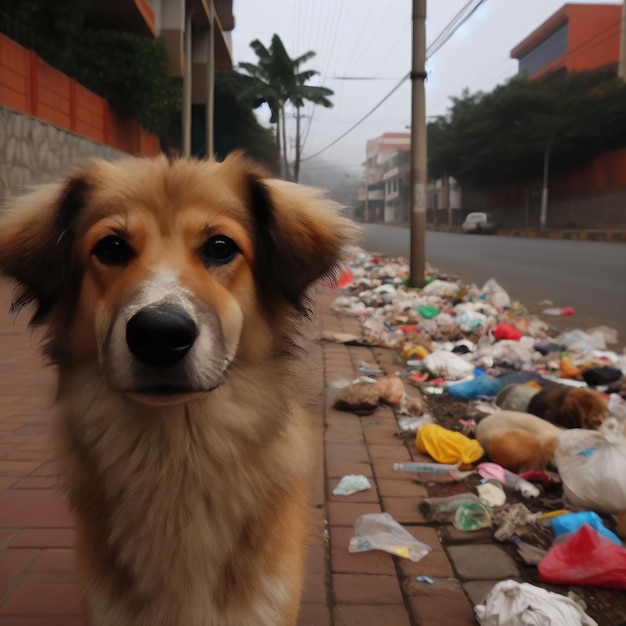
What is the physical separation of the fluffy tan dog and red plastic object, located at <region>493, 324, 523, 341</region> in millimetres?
2598

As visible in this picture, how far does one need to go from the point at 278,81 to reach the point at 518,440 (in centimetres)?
3465

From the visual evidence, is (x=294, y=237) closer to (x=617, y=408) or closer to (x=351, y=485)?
(x=351, y=485)

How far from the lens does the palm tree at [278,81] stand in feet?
107

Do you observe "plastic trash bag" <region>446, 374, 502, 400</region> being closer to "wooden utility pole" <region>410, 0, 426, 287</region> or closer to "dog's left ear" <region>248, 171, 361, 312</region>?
"dog's left ear" <region>248, 171, 361, 312</region>

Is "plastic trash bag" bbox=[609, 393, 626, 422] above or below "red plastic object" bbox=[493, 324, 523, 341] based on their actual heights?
below

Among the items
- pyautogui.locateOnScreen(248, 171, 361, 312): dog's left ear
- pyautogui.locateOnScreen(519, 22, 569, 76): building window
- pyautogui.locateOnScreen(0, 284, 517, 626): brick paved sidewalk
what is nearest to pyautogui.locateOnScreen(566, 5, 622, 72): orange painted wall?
pyautogui.locateOnScreen(519, 22, 569, 76): building window

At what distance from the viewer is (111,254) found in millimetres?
1705

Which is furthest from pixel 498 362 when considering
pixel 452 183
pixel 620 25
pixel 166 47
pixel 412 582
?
pixel 452 183

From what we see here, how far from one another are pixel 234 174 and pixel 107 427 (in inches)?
32.1

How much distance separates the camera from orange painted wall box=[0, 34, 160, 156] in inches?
427

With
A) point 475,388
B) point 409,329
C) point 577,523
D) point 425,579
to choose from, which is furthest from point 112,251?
point 409,329

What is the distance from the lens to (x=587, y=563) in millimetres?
2293

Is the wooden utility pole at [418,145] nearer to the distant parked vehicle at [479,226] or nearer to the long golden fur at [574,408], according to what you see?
the long golden fur at [574,408]

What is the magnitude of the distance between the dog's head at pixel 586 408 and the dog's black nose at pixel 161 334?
293cm
